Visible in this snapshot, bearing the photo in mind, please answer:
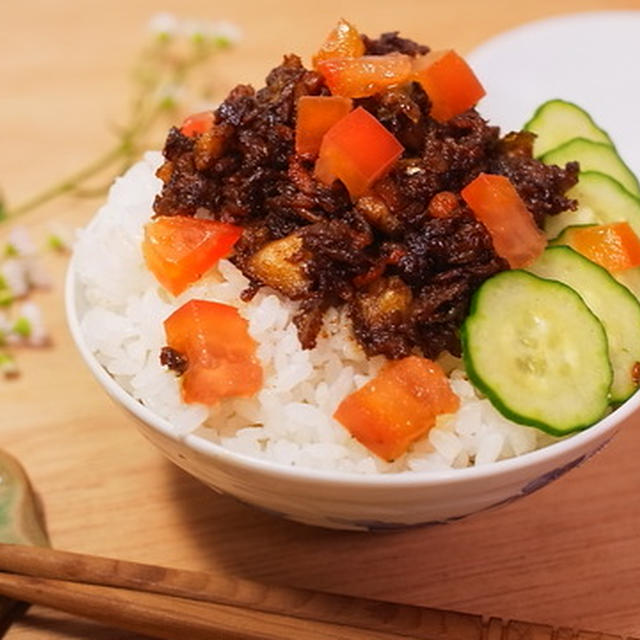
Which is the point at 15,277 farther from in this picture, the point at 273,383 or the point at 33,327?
the point at 273,383

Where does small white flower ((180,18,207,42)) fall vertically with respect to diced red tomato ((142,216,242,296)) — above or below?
below

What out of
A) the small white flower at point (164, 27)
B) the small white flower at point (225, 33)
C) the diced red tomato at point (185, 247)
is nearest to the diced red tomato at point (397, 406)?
the diced red tomato at point (185, 247)

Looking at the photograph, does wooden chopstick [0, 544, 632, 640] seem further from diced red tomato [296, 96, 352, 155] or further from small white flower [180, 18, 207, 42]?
small white flower [180, 18, 207, 42]

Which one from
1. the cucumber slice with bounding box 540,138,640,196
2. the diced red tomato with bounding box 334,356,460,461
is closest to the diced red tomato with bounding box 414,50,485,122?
the cucumber slice with bounding box 540,138,640,196

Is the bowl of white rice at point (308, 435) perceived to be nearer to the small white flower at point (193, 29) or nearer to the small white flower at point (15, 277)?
the small white flower at point (15, 277)

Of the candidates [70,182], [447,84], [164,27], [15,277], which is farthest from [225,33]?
[447,84]

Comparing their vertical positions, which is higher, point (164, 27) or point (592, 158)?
point (592, 158)
